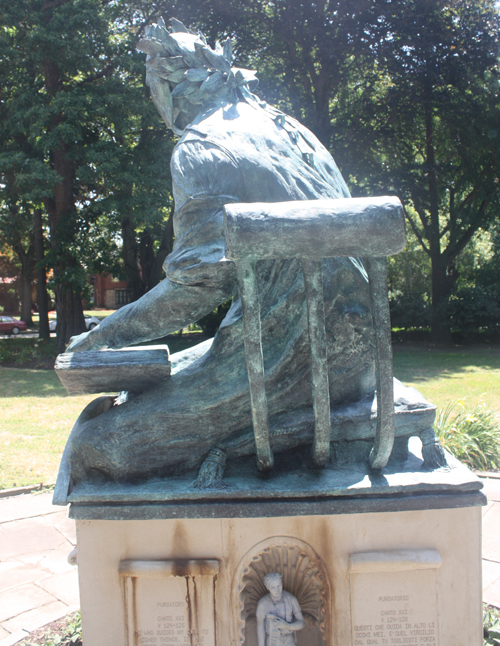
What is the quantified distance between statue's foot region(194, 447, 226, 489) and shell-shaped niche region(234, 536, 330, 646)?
0.93ft

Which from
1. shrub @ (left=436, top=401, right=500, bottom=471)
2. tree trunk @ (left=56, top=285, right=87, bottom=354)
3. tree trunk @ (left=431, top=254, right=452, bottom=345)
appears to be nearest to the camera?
shrub @ (left=436, top=401, right=500, bottom=471)

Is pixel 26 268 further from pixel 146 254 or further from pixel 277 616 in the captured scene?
pixel 277 616

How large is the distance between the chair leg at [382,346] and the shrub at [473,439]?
13.7 feet

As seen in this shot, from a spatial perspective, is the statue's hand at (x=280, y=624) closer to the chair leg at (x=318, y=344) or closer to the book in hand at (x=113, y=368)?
the chair leg at (x=318, y=344)

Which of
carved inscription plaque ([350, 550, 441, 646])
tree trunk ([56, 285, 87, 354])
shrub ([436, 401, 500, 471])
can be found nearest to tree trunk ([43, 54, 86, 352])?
tree trunk ([56, 285, 87, 354])

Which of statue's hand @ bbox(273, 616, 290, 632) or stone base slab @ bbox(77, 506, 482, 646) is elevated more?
stone base slab @ bbox(77, 506, 482, 646)

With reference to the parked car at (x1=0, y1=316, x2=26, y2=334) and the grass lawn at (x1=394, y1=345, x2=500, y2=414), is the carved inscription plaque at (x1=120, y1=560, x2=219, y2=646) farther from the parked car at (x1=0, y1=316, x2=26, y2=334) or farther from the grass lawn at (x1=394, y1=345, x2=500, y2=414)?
the parked car at (x1=0, y1=316, x2=26, y2=334)

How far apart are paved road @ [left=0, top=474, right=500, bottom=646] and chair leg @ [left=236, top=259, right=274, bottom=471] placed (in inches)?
82.2

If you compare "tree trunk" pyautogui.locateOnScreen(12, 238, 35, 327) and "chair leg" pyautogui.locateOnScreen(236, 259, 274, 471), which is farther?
"tree trunk" pyautogui.locateOnScreen(12, 238, 35, 327)

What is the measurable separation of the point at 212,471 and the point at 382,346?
0.79 meters

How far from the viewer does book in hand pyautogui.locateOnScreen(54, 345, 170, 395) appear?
2.12 meters

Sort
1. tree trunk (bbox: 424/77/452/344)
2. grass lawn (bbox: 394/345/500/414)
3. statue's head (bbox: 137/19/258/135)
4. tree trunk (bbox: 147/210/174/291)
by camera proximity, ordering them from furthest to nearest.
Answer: tree trunk (bbox: 147/210/174/291) < tree trunk (bbox: 424/77/452/344) < grass lawn (bbox: 394/345/500/414) < statue's head (bbox: 137/19/258/135)

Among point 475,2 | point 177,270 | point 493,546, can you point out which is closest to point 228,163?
point 177,270

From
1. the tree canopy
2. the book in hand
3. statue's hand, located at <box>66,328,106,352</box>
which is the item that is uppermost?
the tree canopy
